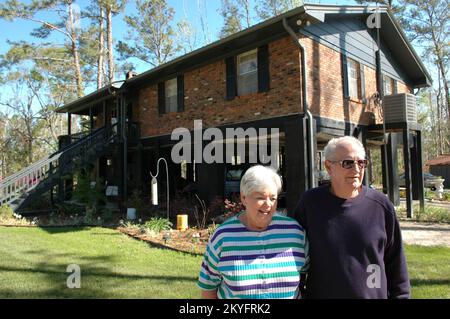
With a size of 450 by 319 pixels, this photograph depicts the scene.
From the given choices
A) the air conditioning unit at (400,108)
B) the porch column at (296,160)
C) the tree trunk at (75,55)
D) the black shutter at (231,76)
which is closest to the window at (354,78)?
the air conditioning unit at (400,108)

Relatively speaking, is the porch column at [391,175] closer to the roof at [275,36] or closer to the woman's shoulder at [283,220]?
the roof at [275,36]

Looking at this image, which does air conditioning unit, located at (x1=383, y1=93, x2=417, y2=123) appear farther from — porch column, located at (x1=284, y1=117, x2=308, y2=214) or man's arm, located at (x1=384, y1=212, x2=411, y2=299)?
man's arm, located at (x1=384, y1=212, x2=411, y2=299)

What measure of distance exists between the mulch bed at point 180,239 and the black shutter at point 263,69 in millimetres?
4020

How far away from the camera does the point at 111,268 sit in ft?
20.1

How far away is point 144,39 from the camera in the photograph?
2869 cm

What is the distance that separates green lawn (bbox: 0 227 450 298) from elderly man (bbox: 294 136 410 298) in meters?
2.99

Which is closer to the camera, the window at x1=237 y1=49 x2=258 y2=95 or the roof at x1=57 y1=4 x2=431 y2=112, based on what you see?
the roof at x1=57 y1=4 x2=431 y2=112

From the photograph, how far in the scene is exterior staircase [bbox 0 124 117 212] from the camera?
39.0ft

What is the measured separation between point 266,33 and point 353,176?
8108 millimetres

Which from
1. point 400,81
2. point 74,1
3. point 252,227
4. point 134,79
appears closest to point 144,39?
point 74,1

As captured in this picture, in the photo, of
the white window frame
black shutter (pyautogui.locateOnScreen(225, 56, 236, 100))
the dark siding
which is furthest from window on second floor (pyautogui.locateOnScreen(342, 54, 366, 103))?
black shutter (pyautogui.locateOnScreen(225, 56, 236, 100))

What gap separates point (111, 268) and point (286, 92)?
229 inches

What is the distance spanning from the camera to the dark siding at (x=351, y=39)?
1005cm
